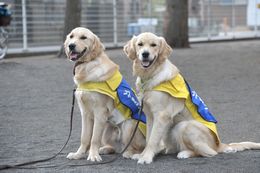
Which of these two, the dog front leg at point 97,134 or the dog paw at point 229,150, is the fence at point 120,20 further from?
the dog paw at point 229,150

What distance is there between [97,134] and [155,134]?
609 mm

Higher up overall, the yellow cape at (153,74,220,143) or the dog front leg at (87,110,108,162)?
the yellow cape at (153,74,220,143)

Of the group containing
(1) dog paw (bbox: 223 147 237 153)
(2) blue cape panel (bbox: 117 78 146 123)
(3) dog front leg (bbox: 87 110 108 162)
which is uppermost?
(2) blue cape panel (bbox: 117 78 146 123)

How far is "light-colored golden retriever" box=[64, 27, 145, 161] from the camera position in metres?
6.12

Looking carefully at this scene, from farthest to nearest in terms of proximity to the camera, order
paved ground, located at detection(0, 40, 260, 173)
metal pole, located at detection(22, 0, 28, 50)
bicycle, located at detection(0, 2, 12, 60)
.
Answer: metal pole, located at detection(22, 0, 28, 50), bicycle, located at detection(0, 2, 12, 60), paved ground, located at detection(0, 40, 260, 173)

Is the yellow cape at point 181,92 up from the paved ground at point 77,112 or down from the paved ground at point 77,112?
up

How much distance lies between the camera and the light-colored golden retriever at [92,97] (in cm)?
612

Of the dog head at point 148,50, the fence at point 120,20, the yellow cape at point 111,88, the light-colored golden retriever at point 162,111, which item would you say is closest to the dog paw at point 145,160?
the light-colored golden retriever at point 162,111

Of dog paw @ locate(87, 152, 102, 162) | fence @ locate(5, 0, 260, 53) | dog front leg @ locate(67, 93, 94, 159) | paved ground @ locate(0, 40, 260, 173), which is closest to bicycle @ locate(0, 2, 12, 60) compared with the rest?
paved ground @ locate(0, 40, 260, 173)

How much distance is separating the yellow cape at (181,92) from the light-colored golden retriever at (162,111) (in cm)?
2

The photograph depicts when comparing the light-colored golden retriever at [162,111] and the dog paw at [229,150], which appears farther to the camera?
the dog paw at [229,150]

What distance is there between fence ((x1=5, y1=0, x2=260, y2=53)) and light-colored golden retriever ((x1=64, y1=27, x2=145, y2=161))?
1384 cm

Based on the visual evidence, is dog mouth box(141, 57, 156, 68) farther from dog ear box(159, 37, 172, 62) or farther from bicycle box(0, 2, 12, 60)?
bicycle box(0, 2, 12, 60)

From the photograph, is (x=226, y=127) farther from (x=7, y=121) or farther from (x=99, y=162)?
(x=7, y=121)
